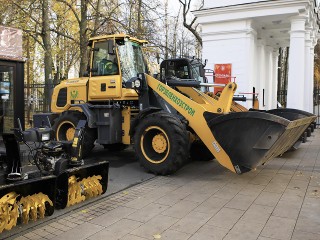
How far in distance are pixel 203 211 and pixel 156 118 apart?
2464mm

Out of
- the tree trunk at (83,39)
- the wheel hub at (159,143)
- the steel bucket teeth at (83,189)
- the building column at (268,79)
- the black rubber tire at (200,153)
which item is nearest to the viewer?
the steel bucket teeth at (83,189)

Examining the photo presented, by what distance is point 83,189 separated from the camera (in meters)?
4.95

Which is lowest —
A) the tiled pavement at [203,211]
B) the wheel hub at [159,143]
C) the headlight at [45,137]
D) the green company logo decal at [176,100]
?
the tiled pavement at [203,211]

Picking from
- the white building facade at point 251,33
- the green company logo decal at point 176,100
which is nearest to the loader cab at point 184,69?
the green company logo decal at point 176,100

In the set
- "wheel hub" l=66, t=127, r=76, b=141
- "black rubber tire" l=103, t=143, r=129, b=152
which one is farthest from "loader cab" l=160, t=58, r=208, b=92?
"wheel hub" l=66, t=127, r=76, b=141

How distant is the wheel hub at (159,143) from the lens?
22.6 ft

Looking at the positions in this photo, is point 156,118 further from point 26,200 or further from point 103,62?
point 26,200

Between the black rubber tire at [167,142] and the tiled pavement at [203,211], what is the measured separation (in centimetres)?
29

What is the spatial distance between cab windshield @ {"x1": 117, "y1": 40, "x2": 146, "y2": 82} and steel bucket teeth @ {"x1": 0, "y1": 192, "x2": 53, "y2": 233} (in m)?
4.42

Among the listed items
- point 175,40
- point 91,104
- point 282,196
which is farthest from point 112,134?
point 175,40

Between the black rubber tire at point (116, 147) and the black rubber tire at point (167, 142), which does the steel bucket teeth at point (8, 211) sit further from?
the black rubber tire at point (116, 147)

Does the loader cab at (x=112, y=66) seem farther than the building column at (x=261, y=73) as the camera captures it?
No

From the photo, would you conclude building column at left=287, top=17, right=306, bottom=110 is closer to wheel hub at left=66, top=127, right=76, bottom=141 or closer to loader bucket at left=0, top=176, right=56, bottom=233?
wheel hub at left=66, top=127, right=76, bottom=141

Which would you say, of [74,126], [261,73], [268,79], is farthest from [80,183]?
[268,79]
